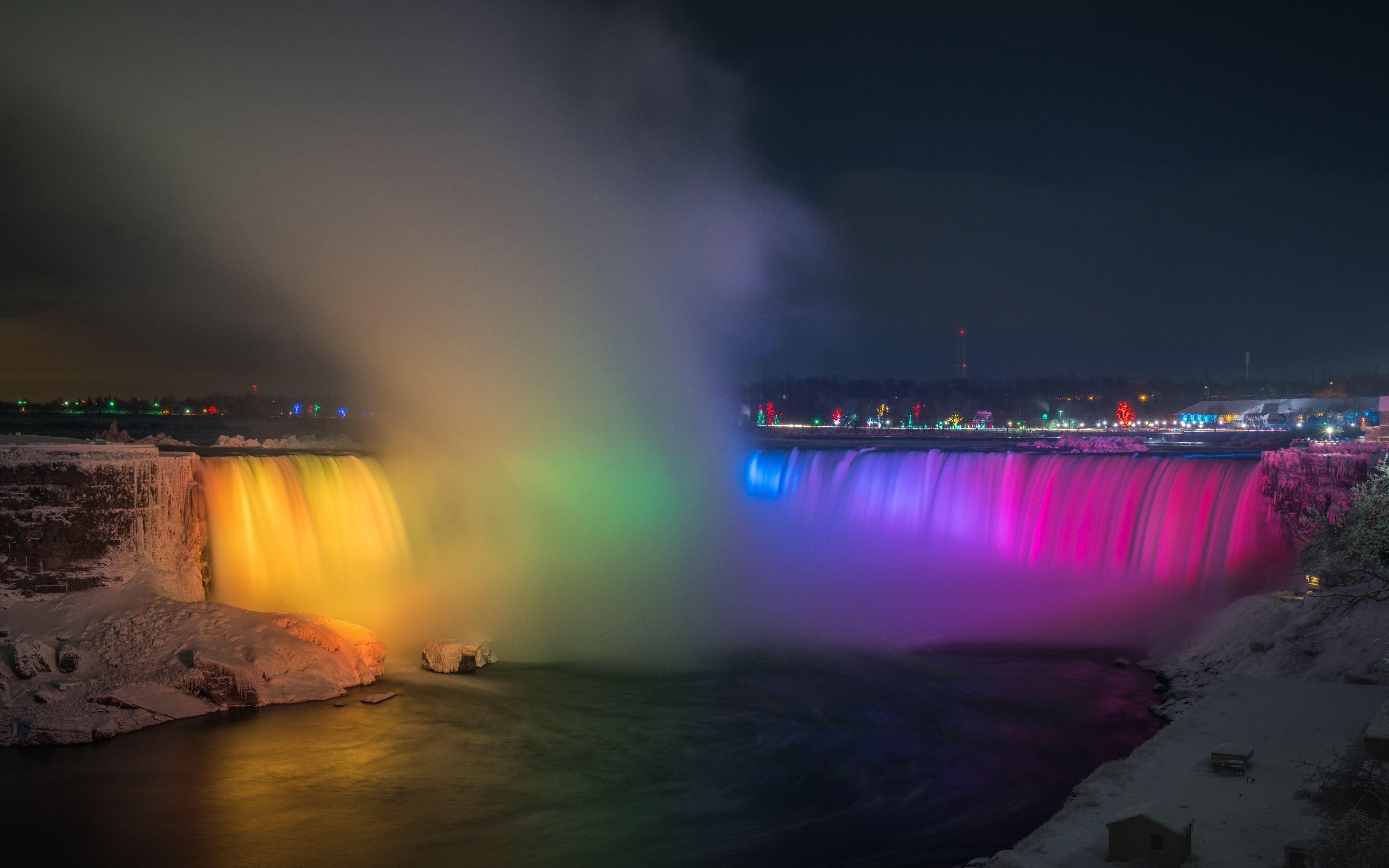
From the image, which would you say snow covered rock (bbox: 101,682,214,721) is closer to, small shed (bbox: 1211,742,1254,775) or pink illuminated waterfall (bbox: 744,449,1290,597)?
small shed (bbox: 1211,742,1254,775)

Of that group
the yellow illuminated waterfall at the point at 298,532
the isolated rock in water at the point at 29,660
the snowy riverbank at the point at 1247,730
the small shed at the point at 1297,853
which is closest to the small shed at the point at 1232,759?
the snowy riverbank at the point at 1247,730

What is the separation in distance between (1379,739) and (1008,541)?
18498 millimetres

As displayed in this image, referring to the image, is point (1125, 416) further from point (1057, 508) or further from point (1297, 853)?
point (1297, 853)

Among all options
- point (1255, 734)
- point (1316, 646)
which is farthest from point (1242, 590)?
point (1255, 734)

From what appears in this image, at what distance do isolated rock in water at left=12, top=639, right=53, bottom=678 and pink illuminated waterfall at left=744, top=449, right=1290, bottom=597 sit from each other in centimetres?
2230

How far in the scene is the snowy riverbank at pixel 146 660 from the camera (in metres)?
14.3

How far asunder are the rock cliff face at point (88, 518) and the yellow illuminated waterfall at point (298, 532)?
103cm

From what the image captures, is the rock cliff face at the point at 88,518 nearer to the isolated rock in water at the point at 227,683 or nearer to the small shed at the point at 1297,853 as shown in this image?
the isolated rock in water at the point at 227,683

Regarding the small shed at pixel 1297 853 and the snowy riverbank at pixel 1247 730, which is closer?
the small shed at pixel 1297 853

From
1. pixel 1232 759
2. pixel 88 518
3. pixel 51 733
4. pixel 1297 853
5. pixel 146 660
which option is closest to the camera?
pixel 1297 853

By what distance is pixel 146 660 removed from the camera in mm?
15727

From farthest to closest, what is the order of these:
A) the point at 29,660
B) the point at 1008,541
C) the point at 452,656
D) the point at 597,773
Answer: the point at 1008,541, the point at 452,656, the point at 29,660, the point at 597,773

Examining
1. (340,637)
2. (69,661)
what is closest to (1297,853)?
(340,637)

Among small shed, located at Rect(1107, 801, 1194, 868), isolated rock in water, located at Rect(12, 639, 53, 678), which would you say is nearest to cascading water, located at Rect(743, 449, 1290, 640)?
small shed, located at Rect(1107, 801, 1194, 868)
